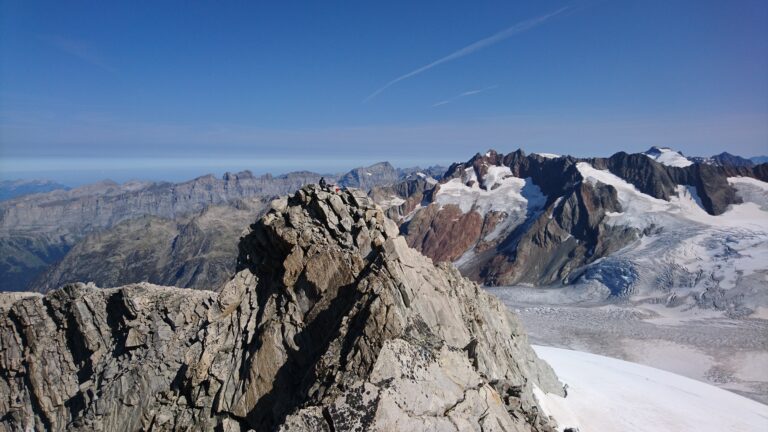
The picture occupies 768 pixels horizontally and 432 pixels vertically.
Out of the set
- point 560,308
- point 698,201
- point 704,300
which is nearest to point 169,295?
point 560,308

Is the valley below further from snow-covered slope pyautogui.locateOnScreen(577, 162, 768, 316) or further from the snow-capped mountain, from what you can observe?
the snow-capped mountain

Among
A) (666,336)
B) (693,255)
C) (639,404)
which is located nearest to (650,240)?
(693,255)

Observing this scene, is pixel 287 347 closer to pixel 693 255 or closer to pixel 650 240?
pixel 693 255

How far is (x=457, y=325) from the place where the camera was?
84.2 ft

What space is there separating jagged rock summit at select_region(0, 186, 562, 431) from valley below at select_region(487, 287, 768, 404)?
63819 mm

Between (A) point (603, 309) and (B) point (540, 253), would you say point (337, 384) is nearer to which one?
(A) point (603, 309)

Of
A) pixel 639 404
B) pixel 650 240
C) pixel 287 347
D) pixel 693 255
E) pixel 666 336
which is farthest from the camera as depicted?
pixel 650 240

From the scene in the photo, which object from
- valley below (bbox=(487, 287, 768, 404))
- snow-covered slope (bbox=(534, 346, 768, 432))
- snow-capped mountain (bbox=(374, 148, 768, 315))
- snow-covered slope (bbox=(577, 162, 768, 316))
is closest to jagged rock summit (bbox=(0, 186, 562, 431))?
snow-covered slope (bbox=(534, 346, 768, 432))

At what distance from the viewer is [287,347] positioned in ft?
74.9

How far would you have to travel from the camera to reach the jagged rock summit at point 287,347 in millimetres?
16906

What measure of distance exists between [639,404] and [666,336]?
204 feet

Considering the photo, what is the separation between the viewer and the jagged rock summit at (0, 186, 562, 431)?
1691 cm

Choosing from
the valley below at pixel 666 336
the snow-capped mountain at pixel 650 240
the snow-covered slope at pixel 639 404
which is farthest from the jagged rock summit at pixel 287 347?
the snow-capped mountain at pixel 650 240

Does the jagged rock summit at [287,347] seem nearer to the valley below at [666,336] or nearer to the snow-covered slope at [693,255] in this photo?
the valley below at [666,336]
